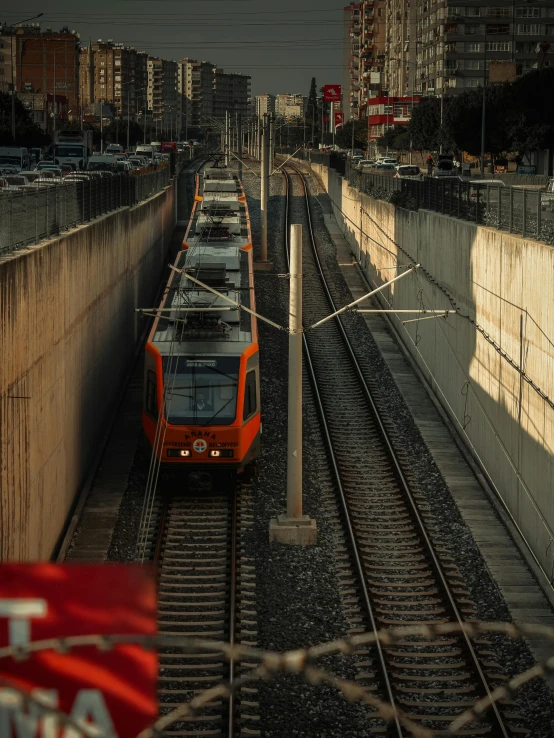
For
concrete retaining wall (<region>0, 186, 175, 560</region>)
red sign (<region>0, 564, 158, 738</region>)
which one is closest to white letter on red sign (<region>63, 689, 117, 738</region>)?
red sign (<region>0, 564, 158, 738</region>)

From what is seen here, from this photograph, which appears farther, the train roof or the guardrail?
the train roof

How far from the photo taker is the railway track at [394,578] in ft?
37.9

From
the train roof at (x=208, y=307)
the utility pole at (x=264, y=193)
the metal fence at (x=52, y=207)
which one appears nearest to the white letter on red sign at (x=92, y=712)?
the metal fence at (x=52, y=207)

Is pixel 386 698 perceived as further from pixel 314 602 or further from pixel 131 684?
pixel 131 684

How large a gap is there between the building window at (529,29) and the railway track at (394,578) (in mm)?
103859

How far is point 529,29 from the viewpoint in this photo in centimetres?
12294

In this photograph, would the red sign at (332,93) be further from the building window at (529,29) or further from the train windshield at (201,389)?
the train windshield at (201,389)

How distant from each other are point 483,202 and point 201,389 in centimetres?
694

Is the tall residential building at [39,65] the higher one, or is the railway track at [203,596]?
the tall residential building at [39,65]

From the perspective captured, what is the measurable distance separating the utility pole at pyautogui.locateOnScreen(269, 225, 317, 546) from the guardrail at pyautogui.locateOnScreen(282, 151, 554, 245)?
3.50 metres

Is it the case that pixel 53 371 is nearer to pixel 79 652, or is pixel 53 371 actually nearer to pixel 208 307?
pixel 208 307

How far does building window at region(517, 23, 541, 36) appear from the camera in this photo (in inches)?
4825

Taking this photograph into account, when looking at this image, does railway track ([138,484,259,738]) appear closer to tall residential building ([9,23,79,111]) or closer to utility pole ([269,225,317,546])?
utility pole ([269,225,317,546])

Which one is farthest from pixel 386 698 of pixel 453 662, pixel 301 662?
pixel 301 662
